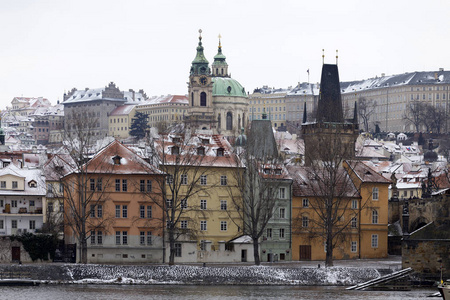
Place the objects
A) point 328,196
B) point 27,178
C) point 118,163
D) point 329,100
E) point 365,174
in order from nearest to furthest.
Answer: point 328,196
point 118,163
point 27,178
point 365,174
point 329,100

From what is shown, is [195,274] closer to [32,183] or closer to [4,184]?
[32,183]

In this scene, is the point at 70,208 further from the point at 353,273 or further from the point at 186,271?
the point at 353,273

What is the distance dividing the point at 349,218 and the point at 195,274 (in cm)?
2035

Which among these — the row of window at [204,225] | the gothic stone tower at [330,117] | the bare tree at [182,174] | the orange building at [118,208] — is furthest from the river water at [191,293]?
the gothic stone tower at [330,117]

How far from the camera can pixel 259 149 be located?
4341 inches

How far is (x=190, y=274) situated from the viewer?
85.9 m

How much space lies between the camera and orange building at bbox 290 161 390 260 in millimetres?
99250

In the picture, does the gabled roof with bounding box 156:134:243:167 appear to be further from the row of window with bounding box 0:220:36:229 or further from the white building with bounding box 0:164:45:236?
the row of window with bounding box 0:220:36:229

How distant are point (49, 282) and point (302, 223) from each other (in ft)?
84.2

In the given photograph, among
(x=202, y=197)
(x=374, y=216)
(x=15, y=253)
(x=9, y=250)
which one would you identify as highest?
(x=202, y=197)

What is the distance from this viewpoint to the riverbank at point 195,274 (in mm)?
84188

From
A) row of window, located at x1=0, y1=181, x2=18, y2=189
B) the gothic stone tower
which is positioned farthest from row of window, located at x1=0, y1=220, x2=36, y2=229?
the gothic stone tower

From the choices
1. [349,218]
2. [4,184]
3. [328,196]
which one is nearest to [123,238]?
[4,184]

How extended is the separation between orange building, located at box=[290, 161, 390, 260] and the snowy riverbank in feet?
31.8
